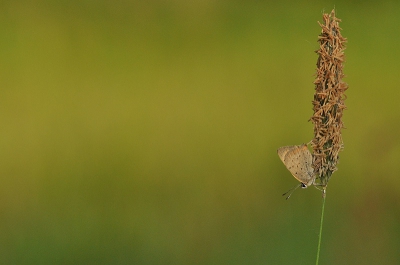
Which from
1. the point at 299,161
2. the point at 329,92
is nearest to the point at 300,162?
the point at 299,161

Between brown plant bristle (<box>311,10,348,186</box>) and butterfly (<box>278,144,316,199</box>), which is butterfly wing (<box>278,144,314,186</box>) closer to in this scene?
butterfly (<box>278,144,316,199</box>)

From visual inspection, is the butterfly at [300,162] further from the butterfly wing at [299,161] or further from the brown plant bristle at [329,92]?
the brown plant bristle at [329,92]

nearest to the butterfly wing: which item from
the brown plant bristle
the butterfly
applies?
the butterfly

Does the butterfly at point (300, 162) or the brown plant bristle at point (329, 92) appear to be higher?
the brown plant bristle at point (329, 92)

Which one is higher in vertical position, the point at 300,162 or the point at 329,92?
the point at 329,92

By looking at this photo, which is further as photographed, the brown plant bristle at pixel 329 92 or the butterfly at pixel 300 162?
the butterfly at pixel 300 162

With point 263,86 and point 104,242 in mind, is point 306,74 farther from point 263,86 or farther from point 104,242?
point 104,242

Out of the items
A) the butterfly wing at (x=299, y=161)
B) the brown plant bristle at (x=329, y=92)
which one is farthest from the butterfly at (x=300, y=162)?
the brown plant bristle at (x=329, y=92)

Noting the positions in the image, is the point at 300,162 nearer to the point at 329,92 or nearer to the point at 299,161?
the point at 299,161

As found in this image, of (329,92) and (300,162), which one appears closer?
(329,92)

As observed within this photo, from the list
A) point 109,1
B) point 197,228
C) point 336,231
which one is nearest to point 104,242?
point 197,228
